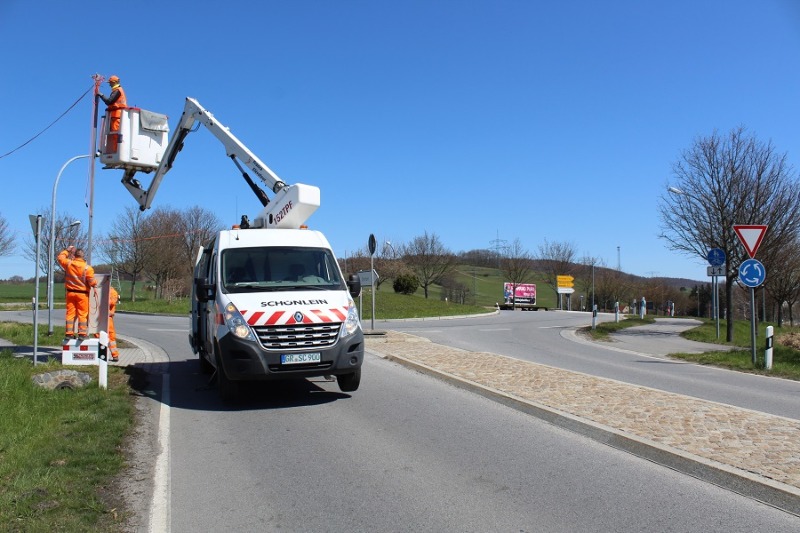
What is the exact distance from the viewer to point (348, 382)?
945 cm

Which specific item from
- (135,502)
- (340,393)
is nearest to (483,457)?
(135,502)

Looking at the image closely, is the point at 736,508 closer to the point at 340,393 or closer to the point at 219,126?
the point at 340,393

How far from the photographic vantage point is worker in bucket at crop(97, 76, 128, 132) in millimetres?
13016

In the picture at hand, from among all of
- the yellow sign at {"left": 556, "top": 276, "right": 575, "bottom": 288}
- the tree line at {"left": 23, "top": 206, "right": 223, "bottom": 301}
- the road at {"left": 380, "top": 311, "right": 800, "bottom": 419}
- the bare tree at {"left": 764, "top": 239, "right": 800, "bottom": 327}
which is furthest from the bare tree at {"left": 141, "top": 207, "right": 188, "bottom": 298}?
the bare tree at {"left": 764, "top": 239, "right": 800, "bottom": 327}

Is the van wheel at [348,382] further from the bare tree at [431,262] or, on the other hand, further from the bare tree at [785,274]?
the bare tree at [431,262]

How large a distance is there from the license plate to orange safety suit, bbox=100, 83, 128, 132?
25.3ft

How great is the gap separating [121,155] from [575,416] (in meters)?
10.7

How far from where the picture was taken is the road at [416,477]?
4.56m

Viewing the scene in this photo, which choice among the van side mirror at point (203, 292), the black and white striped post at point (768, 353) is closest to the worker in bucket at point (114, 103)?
the van side mirror at point (203, 292)

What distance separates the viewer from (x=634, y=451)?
6262 mm

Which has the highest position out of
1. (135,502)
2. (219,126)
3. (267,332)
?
(219,126)

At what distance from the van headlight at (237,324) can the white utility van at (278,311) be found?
0.01 meters

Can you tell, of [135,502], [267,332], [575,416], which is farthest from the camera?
[267,332]

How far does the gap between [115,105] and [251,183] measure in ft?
10.7
